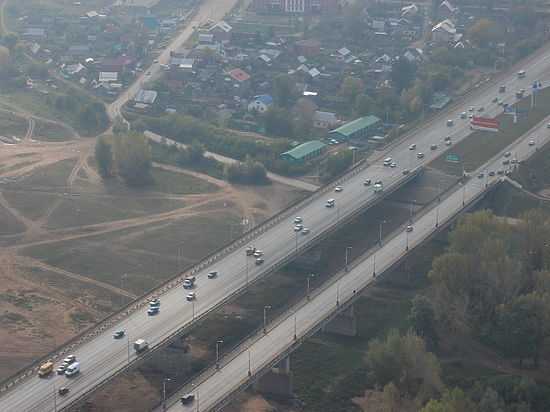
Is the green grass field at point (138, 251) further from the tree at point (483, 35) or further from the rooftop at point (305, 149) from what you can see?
the tree at point (483, 35)

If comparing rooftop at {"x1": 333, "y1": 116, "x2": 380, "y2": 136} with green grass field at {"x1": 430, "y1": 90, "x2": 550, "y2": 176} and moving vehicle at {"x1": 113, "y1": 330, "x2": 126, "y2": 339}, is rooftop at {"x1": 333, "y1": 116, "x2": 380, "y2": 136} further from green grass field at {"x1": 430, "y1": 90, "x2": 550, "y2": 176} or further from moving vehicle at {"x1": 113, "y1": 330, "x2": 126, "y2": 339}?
moving vehicle at {"x1": 113, "y1": 330, "x2": 126, "y2": 339}

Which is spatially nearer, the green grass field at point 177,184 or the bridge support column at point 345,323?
the bridge support column at point 345,323

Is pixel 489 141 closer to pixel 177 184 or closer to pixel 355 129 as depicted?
pixel 355 129

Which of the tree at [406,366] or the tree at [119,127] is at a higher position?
the tree at [119,127]

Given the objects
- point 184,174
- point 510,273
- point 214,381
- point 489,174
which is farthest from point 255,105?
point 214,381

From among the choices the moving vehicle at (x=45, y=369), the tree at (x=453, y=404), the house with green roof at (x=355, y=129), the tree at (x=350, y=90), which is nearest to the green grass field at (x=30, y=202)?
the house with green roof at (x=355, y=129)

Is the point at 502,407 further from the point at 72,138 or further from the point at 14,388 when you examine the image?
the point at 72,138

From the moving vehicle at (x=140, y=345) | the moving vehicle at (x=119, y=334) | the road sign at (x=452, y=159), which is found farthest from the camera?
the road sign at (x=452, y=159)
